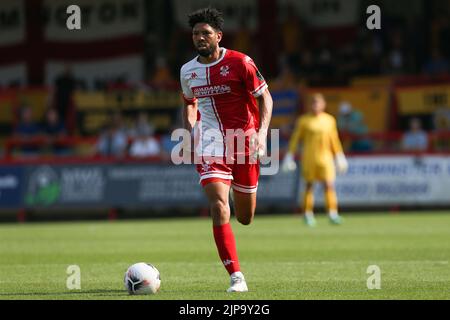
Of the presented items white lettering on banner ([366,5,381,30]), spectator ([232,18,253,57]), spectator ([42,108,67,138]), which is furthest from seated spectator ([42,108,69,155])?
white lettering on banner ([366,5,381,30])

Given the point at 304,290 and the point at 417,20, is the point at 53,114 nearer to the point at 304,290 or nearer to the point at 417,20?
the point at 417,20

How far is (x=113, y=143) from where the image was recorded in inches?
1074

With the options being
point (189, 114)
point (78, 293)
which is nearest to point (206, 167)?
point (189, 114)

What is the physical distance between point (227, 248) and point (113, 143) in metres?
17.0

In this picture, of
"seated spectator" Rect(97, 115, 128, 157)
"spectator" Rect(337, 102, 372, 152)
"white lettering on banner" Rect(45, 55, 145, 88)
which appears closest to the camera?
"seated spectator" Rect(97, 115, 128, 157)

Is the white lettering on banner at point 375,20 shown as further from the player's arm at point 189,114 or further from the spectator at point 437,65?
the player's arm at point 189,114

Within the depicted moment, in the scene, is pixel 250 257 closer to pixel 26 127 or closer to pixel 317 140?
pixel 317 140

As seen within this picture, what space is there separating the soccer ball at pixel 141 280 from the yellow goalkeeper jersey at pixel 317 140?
1232 cm

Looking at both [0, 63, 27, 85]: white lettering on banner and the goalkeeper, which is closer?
the goalkeeper

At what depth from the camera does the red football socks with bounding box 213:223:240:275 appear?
1053 cm

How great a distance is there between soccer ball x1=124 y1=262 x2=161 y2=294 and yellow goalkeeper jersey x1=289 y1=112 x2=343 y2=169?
12316mm

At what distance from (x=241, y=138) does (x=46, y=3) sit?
23.5 metres

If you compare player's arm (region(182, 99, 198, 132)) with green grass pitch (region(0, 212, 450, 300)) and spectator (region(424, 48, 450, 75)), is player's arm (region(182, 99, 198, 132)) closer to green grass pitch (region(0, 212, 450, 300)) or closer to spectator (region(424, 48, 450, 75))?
green grass pitch (region(0, 212, 450, 300))
